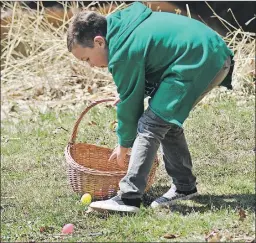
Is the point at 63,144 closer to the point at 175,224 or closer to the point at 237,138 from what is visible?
the point at 237,138

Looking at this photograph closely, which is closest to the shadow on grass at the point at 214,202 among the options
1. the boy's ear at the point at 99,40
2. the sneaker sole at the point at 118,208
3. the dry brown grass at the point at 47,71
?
the sneaker sole at the point at 118,208

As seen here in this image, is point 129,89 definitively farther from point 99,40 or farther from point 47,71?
point 47,71

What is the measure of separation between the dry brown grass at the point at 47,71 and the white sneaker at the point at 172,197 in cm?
292

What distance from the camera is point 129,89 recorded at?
161 inches

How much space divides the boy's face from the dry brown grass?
317 cm

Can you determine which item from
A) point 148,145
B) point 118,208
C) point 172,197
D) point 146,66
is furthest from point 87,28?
point 172,197

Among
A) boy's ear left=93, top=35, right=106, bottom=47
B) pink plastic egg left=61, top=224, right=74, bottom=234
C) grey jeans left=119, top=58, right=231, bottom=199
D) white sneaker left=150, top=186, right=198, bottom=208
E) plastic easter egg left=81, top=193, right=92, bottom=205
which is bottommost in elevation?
plastic easter egg left=81, top=193, right=92, bottom=205

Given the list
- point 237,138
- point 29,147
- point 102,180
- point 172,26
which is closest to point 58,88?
point 29,147

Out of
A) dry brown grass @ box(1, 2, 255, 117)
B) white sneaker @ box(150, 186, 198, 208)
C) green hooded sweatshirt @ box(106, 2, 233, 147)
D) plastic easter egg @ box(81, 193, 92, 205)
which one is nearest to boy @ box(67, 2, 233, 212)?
green hooded sweatshirt @ box(106, 2, 233, 147)

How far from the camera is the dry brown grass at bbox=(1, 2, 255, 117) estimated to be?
754 centimetres

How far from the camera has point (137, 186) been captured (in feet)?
14.0

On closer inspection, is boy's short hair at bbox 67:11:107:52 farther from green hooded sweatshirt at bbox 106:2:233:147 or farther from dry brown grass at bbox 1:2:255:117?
dry brown grass at bbox 1:2:255:117

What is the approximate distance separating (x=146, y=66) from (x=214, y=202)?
996 mm

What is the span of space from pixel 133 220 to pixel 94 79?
12.4 feet
